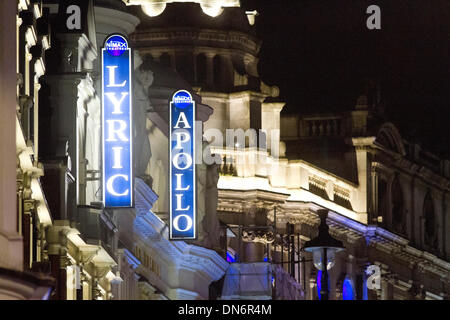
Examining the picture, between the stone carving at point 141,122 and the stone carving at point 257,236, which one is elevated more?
the stone carving at point 141,122

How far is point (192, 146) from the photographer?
2287 inches

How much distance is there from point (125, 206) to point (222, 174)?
3779 cm

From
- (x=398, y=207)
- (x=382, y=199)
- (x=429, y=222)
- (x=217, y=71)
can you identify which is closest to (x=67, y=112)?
(x=217, y=71)

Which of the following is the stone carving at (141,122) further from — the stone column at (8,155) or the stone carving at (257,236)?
the stone carving at (257,236)

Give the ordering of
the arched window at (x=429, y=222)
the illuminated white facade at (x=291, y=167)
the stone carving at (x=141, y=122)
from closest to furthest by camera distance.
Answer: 1. the stone carving at (x=141, y=122)
2. the illuminated white facade at (x=291, y=167)
3. the arched window at (x=429, y=222)

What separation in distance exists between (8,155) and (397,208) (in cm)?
7425

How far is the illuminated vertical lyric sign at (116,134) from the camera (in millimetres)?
48094

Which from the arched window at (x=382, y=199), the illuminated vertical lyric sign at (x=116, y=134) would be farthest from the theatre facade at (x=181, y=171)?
the arched window at (x=382, y=199)

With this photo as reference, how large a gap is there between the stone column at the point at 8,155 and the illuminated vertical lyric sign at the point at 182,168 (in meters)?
23.9

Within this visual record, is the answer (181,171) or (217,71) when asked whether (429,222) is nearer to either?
(217,71)

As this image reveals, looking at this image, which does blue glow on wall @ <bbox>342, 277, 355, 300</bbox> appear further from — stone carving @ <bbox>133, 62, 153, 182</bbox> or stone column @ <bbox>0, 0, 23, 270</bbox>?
stone column @ <bbox>0, 0, 23, 270</bbox>

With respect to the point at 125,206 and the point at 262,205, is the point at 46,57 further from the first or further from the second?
the point at 262,205

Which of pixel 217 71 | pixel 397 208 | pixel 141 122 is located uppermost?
pixel 217 71

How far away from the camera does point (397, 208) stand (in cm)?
10619
